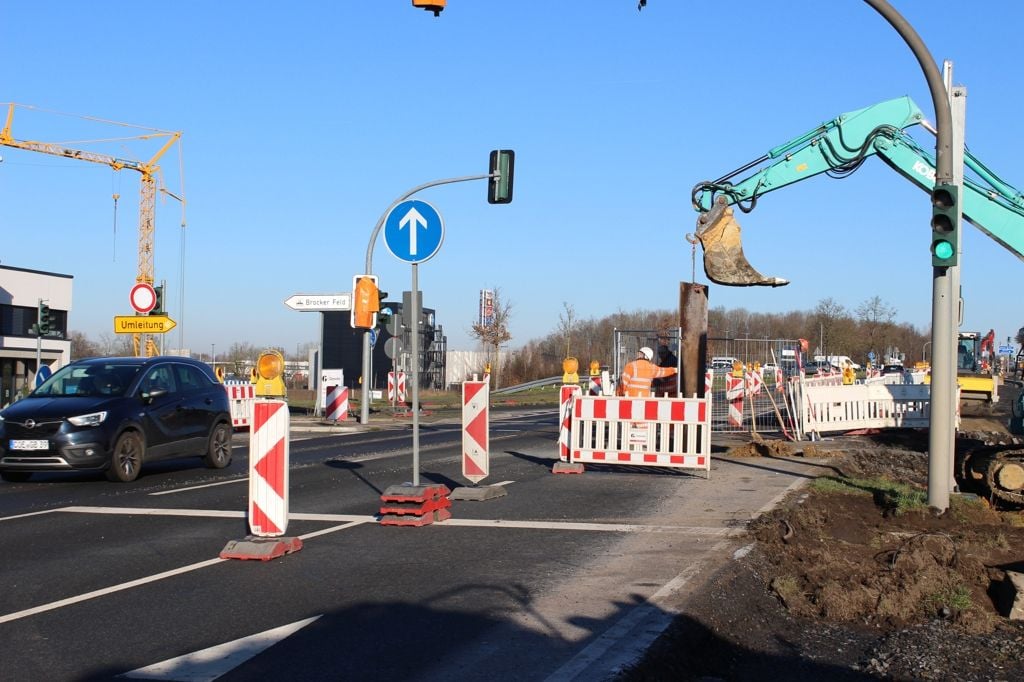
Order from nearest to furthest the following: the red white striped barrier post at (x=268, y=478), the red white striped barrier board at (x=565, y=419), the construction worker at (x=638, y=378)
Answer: the red white striped barrier post at (x=268, y=478) < the red white striped barrier board at (x=565, y=419) < the construction worker at (x=638, y=378)

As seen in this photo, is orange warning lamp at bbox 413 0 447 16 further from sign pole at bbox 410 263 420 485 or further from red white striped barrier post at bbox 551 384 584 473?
red white striped barrier post at bbox 551 384 584 473

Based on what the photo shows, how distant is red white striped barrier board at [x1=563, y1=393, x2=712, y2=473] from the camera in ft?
46.8

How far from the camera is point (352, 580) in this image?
7.62 meters

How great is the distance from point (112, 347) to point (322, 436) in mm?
56012

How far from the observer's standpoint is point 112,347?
75812mm

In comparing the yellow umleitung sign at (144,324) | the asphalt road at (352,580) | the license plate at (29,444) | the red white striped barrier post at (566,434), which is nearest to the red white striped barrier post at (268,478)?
the asphalt road at (352,580)

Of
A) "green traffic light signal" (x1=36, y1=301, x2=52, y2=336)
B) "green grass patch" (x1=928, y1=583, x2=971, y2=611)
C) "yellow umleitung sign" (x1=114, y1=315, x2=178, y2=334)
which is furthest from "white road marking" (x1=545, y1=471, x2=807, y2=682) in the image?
"green traffic light signal" (x1=36, y1=301, x2=52, y2=336)

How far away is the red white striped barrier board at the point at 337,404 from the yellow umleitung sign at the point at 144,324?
557cm

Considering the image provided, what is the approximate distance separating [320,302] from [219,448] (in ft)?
52.0

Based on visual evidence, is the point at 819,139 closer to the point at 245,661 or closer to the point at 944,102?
the point at 944,102

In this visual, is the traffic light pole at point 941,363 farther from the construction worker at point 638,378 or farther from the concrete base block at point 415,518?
the construction worker at point 638,378

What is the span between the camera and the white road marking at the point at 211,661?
534cm

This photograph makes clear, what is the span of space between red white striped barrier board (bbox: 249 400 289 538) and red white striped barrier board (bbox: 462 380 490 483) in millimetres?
3693

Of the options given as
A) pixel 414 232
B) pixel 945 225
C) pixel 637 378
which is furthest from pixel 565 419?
pixel 945 225
